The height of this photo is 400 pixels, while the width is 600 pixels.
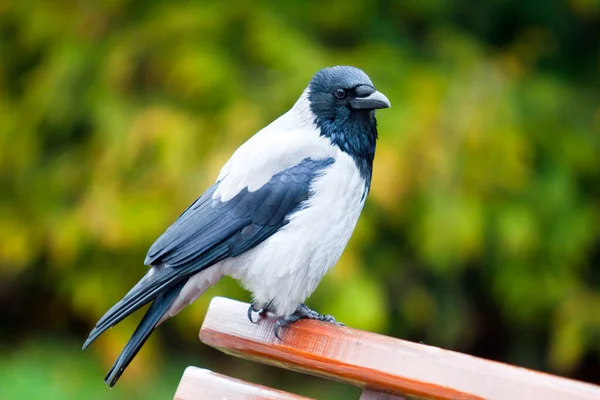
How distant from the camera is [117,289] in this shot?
484 cm

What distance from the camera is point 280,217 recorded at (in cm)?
275

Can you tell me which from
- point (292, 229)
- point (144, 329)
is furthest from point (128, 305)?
point (292, 229)

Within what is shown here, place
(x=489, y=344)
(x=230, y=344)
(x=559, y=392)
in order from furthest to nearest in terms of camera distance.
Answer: (x=489, y=344), (x=230, y=344), (x=559, y=392)

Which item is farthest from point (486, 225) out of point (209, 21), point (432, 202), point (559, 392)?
point (559, 392)

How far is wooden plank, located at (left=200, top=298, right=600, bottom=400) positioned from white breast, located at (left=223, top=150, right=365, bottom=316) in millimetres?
210

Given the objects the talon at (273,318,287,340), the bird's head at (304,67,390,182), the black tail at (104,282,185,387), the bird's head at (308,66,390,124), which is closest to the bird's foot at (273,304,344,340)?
the talon at (273,318,287,340)

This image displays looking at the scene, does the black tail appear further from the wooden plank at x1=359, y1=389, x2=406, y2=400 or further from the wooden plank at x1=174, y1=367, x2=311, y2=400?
the wooden plank at x1=359, y1=389, x2=406, y2=400

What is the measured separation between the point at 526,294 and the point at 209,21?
2260 millimetres

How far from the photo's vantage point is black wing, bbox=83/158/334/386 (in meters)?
2.64

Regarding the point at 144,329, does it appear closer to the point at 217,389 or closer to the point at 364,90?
the point at 217,389

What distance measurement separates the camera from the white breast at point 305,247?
2.68 metres

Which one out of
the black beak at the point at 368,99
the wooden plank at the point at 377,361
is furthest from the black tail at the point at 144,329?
the black beak at the point at 368,99

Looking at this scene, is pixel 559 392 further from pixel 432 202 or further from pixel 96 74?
pixel 96 74

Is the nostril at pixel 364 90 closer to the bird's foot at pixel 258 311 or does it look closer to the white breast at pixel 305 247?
the white breast at pixel 305 247
